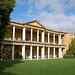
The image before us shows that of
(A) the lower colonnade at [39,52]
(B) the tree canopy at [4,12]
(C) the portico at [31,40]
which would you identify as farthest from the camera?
(A) the lower colonnade at [39,52]

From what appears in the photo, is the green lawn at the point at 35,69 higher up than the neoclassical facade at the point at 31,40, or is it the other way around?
the neoclassical facade at the point at 31,40

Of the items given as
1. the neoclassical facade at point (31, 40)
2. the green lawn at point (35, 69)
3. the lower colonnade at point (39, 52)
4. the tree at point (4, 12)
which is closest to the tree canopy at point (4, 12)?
the tree at point (4, 12)

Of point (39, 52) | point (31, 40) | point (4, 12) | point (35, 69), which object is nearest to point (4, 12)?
point (4, 12)

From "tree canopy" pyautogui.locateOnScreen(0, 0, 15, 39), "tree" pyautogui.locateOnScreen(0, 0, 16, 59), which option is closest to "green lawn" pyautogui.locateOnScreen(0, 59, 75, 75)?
"tree" pyautogui.locateOnScreen(0, 0, 16, 59)

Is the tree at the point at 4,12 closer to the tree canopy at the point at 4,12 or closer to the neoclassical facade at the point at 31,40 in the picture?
the tree canopy at the point at 4,12

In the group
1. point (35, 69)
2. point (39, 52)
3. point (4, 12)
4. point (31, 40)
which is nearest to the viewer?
point (4, 12)

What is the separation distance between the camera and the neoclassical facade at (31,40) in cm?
2985

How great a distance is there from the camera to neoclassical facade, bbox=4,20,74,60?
29847 mm

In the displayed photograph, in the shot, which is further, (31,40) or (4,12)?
(31,40)

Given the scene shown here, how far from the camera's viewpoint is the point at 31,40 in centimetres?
3247

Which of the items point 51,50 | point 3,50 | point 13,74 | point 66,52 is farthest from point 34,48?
point 13,74

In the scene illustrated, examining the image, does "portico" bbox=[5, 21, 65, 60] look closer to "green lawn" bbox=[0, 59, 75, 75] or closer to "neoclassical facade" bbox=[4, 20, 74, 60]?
"neoclassical facade" bbox=[4, 20, 74, 60]

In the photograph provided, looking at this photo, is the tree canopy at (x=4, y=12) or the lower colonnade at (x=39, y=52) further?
the lower colonnade at (x=39, y=52)

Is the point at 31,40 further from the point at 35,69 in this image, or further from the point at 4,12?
the point at 4,12
